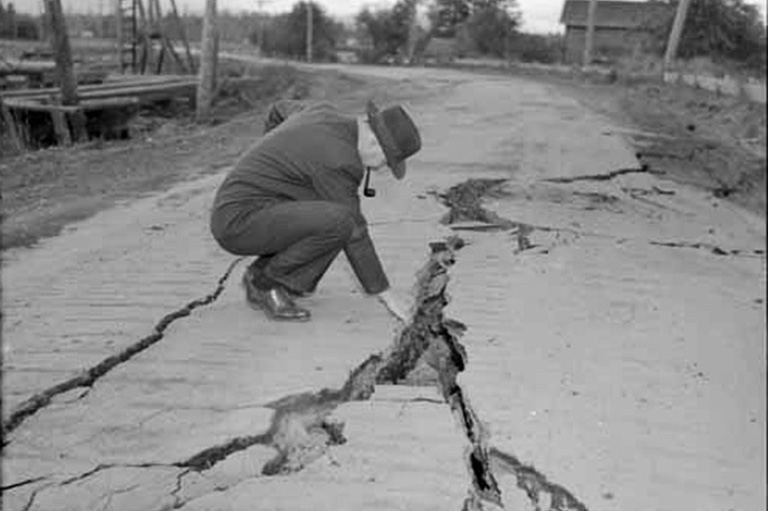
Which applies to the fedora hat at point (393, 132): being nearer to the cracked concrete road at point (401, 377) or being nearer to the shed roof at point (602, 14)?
the cracked concrete road at point (401, 377)

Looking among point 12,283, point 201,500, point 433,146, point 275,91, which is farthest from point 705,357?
point 275,91

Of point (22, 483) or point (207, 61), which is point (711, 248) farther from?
point (207, 61)

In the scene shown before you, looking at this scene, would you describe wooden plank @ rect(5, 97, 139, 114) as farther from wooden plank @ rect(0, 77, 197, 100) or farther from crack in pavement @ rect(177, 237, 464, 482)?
crack in pavement @ rect(177, 237, 464, 482)

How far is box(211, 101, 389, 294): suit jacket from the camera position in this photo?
404 centimetres

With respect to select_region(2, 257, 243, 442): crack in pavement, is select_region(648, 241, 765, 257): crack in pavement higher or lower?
lower

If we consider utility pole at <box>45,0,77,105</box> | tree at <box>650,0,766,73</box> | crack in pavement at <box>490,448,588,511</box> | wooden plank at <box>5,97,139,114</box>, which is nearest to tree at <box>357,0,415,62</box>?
tree at <box>650,0,766,73</box>

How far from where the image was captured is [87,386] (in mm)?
3541

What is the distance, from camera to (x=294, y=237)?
418 centimetres

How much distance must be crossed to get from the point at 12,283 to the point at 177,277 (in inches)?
35.9

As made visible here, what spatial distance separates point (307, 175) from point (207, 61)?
10.5 meters

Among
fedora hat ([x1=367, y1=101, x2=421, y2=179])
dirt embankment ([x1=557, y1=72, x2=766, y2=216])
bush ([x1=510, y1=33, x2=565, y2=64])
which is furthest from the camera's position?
bush ([x1=510, y1=33, x2=565, y2=64])

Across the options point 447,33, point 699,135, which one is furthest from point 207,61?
point 447,33

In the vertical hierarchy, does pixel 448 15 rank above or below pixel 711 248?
above

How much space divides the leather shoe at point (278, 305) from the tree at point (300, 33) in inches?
1400
